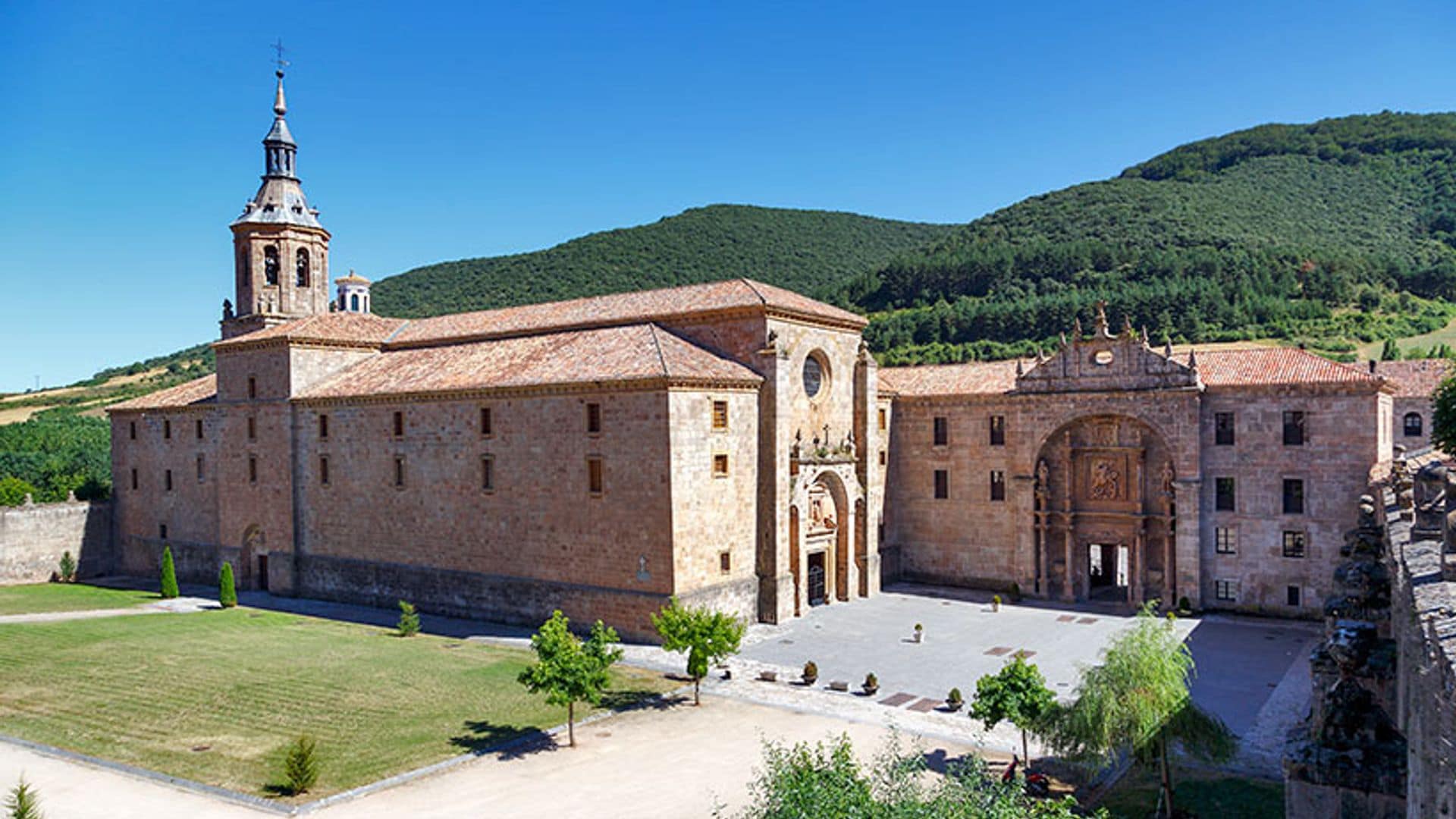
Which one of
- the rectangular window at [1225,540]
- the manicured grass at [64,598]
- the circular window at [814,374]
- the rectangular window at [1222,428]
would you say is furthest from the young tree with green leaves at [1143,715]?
the manicured grass at [64,598]

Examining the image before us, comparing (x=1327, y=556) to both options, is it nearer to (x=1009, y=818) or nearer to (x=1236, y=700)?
(x=1236, y=700)

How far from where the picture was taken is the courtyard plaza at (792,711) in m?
18.0

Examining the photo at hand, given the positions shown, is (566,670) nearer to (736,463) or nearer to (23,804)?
(23,804)

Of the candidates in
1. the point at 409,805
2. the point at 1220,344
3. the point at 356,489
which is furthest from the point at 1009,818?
the point at 1220,344

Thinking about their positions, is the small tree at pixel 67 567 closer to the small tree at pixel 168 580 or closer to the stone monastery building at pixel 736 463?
the stone monastery building at pixel 736 463

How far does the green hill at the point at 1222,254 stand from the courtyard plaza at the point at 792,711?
155ft

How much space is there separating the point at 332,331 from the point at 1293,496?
130 ft

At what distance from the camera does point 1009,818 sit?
940 cm

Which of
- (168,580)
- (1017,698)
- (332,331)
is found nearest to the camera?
(1017,698)

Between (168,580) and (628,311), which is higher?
(628,311)

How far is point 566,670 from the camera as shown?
68.4ft

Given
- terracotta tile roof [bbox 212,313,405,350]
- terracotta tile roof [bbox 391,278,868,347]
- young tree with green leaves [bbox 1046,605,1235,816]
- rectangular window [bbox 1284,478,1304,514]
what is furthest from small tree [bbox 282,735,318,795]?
rectangular window [bbox 1284,478,1304,514]

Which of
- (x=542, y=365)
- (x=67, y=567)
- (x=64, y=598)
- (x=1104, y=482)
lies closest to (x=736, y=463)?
(x=542, y=365)

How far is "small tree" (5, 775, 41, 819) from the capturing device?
14.6 m
